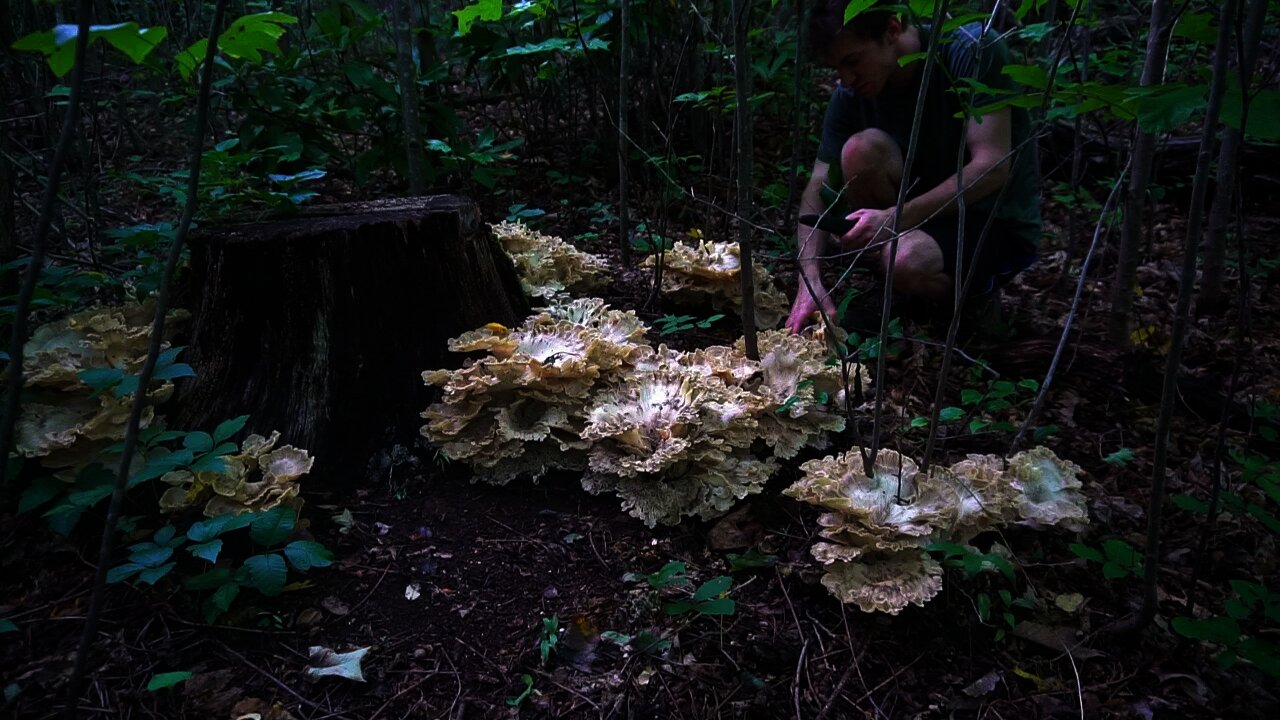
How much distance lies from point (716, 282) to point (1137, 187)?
2.48 metres

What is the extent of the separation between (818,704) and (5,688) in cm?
264

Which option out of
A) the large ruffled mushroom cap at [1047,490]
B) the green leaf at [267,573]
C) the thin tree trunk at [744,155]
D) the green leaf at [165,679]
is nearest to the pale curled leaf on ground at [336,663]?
the green leaf at [267,573]

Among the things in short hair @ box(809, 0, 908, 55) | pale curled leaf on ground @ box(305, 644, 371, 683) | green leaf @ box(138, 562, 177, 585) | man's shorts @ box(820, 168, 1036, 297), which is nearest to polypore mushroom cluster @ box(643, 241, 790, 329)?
man's shorts @ box(820, 168, 1036, 297)

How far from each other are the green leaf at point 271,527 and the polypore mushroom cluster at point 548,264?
2394 mm

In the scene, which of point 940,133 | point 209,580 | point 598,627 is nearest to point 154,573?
point 209,580

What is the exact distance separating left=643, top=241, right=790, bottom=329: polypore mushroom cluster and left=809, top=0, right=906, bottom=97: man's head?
133 cm

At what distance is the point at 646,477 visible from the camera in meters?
3.22

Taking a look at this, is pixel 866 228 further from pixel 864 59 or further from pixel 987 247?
pixel 987 247

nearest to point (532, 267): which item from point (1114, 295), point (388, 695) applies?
point (388, 695)

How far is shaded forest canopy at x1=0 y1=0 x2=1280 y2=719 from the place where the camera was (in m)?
2.37

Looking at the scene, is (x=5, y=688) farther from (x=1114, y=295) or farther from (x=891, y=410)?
(x=1114, y=295)

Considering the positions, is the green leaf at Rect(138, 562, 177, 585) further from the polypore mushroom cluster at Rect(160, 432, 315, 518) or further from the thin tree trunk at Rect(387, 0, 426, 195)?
the thin tree trunk at Rect(387, 0, 426, 195)

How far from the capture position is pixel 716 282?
4.93 metres

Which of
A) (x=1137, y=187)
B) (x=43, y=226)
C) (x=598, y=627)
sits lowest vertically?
(x=598, y=627)
